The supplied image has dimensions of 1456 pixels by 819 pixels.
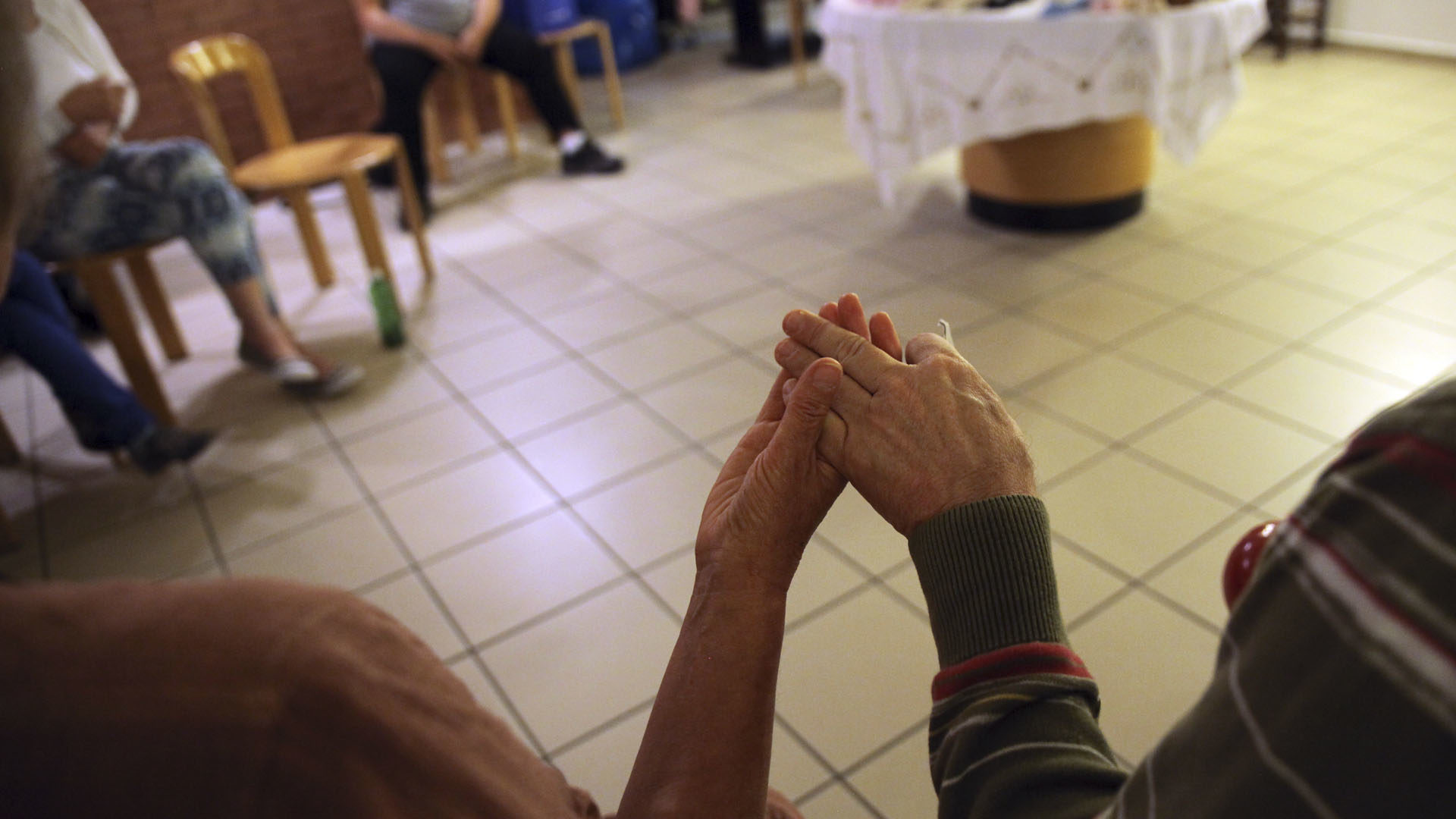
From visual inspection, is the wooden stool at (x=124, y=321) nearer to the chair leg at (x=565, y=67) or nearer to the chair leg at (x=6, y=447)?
the chair leg at (x=6, y=447)

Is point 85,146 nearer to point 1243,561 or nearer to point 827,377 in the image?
point 827,377

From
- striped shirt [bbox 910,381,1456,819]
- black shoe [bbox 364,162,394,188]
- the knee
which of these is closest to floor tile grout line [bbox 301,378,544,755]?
the knee

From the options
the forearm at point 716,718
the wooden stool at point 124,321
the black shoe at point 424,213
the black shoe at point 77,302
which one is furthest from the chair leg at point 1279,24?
the black shoe at point 77,302

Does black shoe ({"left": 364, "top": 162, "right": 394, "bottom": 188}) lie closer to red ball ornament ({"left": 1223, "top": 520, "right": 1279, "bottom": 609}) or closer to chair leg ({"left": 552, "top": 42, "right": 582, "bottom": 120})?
chair leg ({"left": 552, "top": 42, "right": 582, "bottom": 120})

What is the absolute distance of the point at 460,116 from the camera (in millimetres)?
5027

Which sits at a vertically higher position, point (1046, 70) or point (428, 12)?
point (428, 12)

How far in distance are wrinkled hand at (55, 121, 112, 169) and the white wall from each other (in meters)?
5.58

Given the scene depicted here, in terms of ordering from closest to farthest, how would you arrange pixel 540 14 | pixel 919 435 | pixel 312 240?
pixel 919 435, pixel 312 240, pixel 540 14

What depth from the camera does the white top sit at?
8.06 ft

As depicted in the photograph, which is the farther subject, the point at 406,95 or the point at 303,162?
the point at 406,95

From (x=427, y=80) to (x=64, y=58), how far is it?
1.89 meters

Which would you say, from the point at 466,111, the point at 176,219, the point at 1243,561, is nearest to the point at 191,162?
the point at 176,219

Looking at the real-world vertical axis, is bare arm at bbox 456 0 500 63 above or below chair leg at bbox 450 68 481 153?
above

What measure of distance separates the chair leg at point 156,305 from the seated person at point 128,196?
10.3 inches
